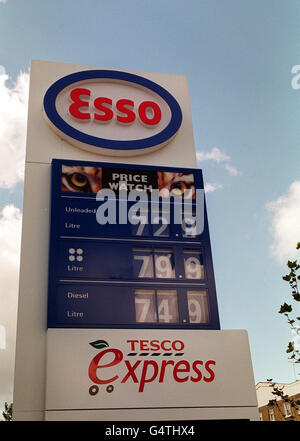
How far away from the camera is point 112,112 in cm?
851

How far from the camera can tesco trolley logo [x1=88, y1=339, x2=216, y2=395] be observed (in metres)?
6.16

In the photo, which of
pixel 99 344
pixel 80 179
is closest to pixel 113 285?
pixel 99 344

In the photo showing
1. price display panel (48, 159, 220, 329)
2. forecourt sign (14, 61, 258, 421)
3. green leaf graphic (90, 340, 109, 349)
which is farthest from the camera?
price display panel (48, 159, 220, 329)

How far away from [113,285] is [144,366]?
1111 mm

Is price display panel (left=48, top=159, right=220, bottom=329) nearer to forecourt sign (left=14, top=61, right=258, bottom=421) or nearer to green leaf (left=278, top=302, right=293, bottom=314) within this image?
forecourt sign (left=14, top=61, right=258, bottom=421)

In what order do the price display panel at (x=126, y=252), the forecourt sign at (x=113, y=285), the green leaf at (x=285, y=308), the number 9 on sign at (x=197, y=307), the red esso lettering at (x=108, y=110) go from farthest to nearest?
the red esso lettering at (x=108, y=110) → the number 9 on sign at (x=197, y=307) → the price display panel at (x=126, y=252) → the forecourt sign at (x=113, y=285) → the green leaf at (x=285, y=308)

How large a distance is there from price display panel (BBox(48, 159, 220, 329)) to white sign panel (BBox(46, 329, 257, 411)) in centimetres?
19

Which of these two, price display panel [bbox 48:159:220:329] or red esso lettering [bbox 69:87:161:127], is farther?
red esso lettering [bbox 69:87:161:127]

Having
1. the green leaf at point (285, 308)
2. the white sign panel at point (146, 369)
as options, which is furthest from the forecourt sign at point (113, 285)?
the green leaf at point (285, 308)

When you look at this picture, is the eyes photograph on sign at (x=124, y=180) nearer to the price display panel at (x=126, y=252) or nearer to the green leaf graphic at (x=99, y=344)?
the price display panel at (x=126, y=252)

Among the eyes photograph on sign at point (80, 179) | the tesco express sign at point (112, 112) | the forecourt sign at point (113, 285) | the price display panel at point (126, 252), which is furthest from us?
the tesco express sign at point (112, 112)

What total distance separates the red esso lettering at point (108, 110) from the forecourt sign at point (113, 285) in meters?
0.04

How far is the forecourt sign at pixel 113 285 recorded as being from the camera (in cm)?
613

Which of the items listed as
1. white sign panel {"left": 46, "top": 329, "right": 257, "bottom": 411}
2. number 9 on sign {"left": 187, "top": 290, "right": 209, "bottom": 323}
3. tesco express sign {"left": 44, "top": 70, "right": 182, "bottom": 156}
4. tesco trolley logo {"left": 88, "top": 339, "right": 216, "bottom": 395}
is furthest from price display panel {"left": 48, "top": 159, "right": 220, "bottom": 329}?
tesco express sign {"left": 44, "top": 70, "right": 182, "bottom": 156}
